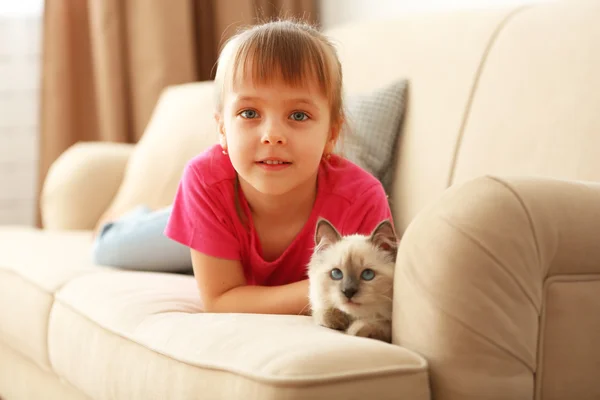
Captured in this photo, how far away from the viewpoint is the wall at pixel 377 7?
2.57m

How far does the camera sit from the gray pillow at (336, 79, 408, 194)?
206cm

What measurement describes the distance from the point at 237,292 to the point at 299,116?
0.35 m

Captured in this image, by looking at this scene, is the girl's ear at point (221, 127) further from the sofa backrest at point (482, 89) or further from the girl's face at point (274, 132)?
the sofa backrest at point (482, 89)

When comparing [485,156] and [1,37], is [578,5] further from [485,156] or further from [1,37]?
[1,37]

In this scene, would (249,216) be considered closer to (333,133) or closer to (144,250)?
(333,133)

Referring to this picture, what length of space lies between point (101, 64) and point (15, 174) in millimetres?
644

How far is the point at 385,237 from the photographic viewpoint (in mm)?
1267

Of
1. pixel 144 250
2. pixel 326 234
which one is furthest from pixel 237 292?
pixel 144 250

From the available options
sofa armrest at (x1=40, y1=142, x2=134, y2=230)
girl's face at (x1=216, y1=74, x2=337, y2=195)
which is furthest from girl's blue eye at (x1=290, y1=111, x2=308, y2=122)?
sofa armrest at (x1=40, y1=142, x2=134, y2=230)

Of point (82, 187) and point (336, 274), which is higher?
point (336, 274)

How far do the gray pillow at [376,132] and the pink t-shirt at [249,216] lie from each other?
381mm

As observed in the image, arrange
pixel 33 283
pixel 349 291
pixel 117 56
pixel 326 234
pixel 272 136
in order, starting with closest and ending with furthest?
pixel 349 291, pixel 326 234, pixel 272 136, pixel 33 283, pixel 117 56

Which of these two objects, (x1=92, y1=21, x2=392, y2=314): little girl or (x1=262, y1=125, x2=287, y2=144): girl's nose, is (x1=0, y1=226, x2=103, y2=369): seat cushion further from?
(x1=262, y1=125, x2=287, y2=144): girl's nose

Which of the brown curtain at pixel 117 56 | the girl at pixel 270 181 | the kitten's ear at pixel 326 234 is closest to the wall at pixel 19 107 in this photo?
the brown curtain at pixel 117 56
